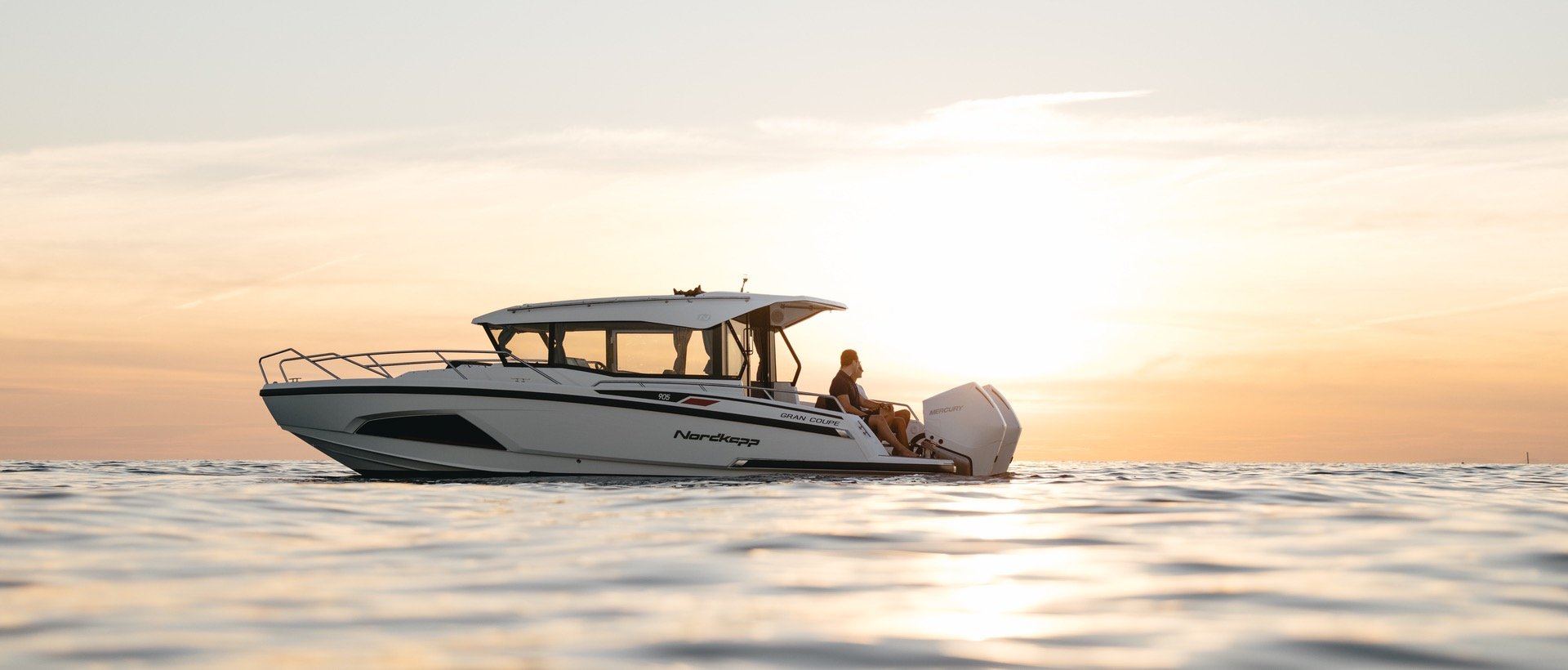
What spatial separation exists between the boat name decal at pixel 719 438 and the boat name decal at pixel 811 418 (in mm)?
488

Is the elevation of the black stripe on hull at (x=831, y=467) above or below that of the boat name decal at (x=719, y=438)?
below

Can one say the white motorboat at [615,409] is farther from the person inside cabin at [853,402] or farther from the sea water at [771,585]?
the sea water at [771,585]

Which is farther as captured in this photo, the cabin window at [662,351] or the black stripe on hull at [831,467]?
the cabin window at [662,351]

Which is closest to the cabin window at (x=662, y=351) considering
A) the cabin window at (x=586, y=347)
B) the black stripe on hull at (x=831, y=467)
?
the cabin window at (x=586, y=347)

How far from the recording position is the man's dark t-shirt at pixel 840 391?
1631 cm

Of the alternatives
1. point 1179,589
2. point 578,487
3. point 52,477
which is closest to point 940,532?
point 1179,589

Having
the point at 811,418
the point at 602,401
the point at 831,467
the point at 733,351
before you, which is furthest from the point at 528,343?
the point at 831,467

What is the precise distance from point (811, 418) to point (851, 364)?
4.88ft

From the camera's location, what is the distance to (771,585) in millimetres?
4922

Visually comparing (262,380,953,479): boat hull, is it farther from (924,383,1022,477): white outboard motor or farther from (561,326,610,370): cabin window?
(924,383,1022,477): white outboard motor

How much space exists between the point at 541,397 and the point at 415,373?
6.35ft

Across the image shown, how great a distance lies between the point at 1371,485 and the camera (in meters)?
14.2

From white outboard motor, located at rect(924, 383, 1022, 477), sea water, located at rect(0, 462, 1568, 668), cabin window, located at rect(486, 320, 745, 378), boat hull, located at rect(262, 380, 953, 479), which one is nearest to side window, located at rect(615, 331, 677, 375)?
cabin window, located at rect(486, 320, 745, 378)

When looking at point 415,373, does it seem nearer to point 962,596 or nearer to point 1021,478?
point 1021,478
